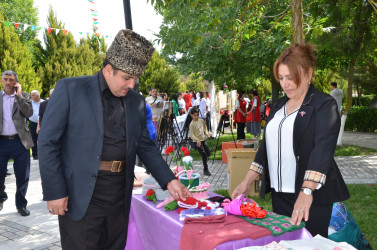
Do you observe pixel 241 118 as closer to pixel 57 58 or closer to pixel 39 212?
pixel 39 212

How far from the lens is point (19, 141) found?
636cm

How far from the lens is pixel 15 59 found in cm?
2280

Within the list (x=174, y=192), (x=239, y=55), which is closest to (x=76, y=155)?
(x=174, y=192)

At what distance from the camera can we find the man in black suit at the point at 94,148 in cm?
257

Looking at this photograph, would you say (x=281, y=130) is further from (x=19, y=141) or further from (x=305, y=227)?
(x=19, y=141)

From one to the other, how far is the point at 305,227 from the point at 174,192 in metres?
1.05

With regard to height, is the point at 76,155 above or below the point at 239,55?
below

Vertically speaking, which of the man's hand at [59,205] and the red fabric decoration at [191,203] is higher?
the man's hand at [59,205]

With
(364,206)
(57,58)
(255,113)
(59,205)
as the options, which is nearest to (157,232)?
(59,205)

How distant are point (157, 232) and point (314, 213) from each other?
54.7 inches

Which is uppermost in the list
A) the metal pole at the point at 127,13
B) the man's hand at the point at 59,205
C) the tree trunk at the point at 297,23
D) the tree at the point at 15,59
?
the tree at the point at 15,59

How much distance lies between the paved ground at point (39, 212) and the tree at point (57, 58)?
1554cm

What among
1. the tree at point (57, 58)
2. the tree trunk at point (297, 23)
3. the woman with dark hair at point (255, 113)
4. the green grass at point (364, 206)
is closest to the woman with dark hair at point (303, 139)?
the green grass at point (364, 206)

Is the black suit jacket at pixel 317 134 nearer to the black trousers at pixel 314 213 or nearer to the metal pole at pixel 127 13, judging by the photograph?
the black trousers at pixel 314 213
